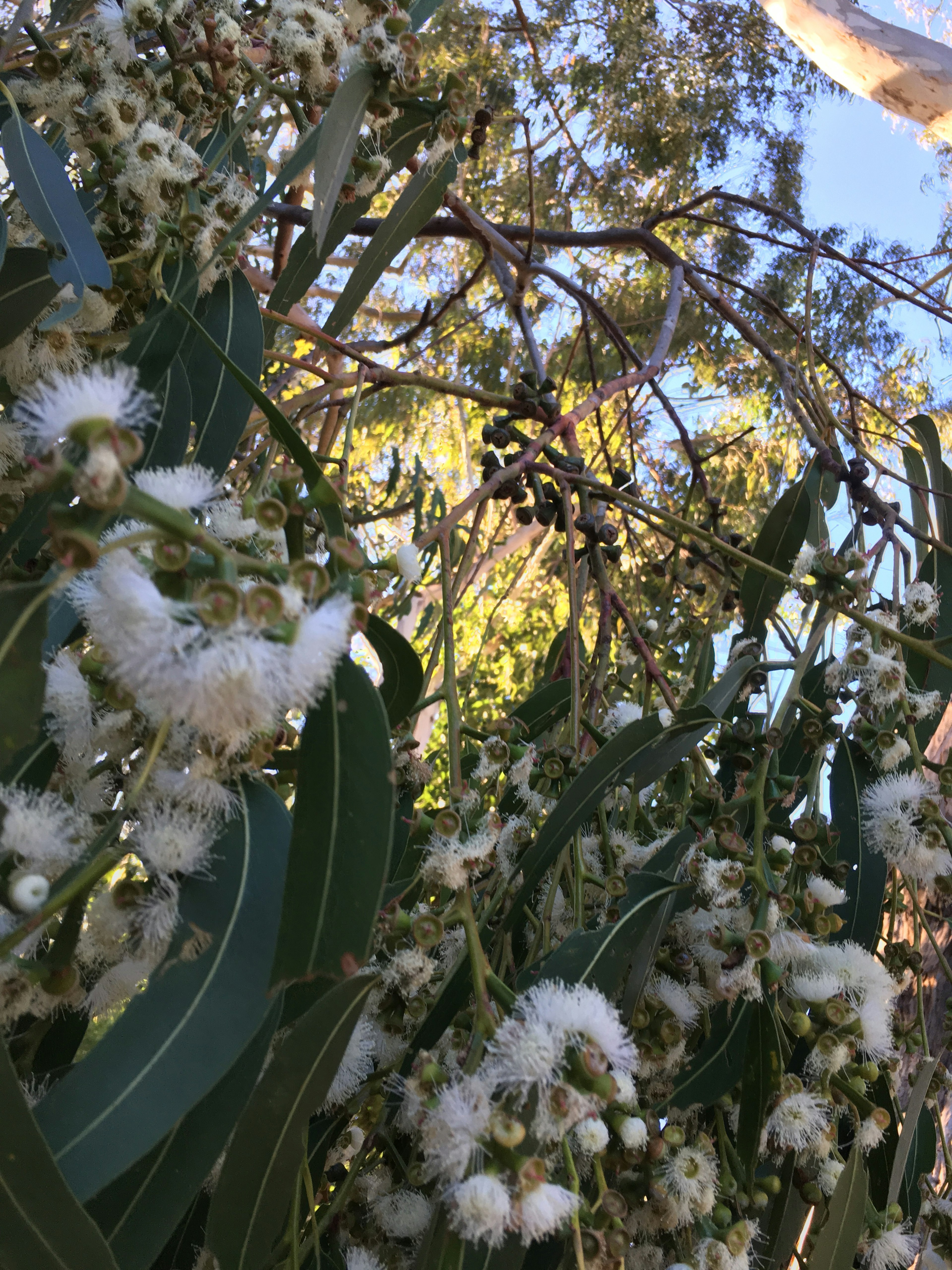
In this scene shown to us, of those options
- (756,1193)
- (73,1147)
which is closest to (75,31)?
(73,1147)

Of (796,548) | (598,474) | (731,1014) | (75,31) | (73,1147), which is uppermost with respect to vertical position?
(598,474)

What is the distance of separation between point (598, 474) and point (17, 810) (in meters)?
2.18

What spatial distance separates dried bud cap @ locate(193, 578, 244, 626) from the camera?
374 mm

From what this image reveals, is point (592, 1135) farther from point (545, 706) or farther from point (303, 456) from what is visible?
point (545, 706)

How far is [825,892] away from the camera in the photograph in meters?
0.83

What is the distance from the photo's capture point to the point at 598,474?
2551 mm

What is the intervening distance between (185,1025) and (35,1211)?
109 millimetres

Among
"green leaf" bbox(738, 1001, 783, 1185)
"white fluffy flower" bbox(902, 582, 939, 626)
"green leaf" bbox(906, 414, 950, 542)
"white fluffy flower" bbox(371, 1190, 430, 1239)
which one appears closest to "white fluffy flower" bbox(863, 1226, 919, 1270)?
"green leaf" bbox(738, 1001, 783, 1185)

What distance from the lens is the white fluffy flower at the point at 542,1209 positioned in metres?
0.48

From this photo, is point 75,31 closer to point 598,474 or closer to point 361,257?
point 361,257

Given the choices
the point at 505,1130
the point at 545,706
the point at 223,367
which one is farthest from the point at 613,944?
the point at 223,367

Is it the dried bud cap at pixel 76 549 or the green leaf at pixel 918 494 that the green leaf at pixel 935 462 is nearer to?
the green leaf at pixel 918 494

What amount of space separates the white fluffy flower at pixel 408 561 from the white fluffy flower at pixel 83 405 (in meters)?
0.27

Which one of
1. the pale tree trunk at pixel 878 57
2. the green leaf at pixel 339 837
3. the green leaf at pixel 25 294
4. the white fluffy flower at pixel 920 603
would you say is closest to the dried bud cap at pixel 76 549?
the green leaf at pixel 339 837
